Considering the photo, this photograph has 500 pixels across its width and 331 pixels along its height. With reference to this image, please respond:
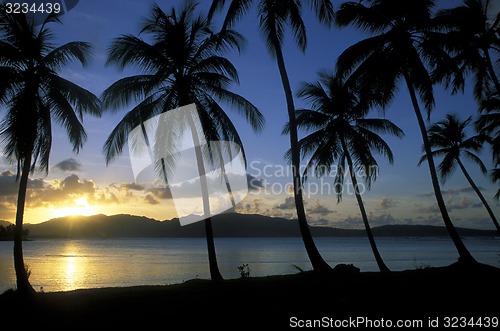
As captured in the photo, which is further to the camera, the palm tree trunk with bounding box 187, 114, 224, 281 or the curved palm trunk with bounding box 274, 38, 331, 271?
the palm tree trunk with bounding box 187, 114, 224, 281

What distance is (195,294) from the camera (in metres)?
10.7

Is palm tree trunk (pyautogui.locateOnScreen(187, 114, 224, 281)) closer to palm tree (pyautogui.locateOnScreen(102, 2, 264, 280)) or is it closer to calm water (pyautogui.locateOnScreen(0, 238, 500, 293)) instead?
palm tree (pyautogui.locateOnScreen(102, 2, 264, 280))

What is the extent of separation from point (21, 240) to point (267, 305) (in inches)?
319

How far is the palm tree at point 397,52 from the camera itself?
15.0 metres

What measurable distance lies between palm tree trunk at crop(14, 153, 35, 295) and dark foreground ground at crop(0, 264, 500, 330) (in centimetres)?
36

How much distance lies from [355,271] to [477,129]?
45.1 feet

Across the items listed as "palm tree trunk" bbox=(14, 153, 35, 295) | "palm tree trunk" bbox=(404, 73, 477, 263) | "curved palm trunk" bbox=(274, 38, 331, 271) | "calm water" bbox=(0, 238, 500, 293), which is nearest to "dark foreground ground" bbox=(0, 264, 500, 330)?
"palm tree trunk" bbox=(14, 153, 35, 295)

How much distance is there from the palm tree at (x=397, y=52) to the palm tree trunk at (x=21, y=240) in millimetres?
12134

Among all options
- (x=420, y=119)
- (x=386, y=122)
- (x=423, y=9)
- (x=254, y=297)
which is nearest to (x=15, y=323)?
(x=254, y=297)

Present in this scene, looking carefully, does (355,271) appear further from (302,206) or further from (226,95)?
(226,95)

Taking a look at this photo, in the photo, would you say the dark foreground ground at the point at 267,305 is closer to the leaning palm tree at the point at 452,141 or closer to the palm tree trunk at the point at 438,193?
the palm tree trunk at the point at 438,193

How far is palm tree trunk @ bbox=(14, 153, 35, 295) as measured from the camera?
1195 centimetres

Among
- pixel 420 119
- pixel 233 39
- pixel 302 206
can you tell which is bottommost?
pixel 302 206

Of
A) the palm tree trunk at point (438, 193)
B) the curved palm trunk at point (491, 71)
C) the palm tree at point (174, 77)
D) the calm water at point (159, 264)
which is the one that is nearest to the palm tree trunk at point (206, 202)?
the palm tree at point (174, 77)
